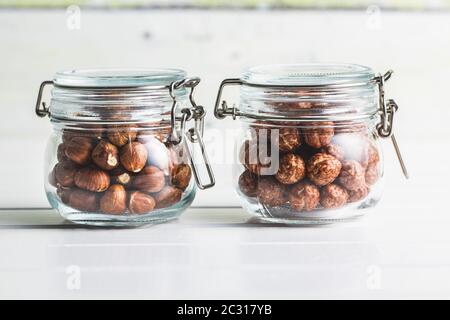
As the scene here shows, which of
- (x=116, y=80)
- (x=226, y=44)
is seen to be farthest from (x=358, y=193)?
(x=226, y=44)

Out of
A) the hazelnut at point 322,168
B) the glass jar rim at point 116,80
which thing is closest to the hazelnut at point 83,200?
the glass jar rim at point 116,80

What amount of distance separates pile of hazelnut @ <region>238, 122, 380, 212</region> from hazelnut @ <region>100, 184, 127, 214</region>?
12 centimetres

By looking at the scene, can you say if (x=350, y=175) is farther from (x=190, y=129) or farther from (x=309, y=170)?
(x=190, y=129)

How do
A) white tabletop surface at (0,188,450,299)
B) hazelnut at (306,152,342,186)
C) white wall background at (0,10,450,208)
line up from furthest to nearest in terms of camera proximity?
white wall background at (0,10,450,208), hazelnut at (306,152,342,186), white tabletop surface at (0,188,450,299)

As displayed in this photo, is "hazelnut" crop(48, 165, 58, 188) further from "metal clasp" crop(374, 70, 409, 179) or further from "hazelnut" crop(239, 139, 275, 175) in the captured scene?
"metal clasp" crop(374, 70, 409, 179)

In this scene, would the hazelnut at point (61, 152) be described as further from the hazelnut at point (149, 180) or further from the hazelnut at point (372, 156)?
the hazelnut at point (372, 156)

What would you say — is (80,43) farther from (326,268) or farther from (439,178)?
(326,268)

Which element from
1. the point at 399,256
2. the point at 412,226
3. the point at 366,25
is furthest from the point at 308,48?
the point at 399,256

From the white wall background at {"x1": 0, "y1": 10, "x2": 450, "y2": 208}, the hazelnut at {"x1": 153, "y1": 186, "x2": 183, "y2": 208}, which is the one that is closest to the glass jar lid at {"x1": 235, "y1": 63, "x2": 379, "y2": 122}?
the hazelnut at {"x1": 153, "y1": 186, "x2": 183, "y2": 208}

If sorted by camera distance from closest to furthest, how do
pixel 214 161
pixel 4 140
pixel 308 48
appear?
pixel 214 161 → pixel 4 140 → pixel 308 48

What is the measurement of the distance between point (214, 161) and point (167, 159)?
1.31 feet

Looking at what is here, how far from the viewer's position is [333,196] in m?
0.83

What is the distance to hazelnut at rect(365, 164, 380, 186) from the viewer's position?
85 cm

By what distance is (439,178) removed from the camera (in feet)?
3.70
